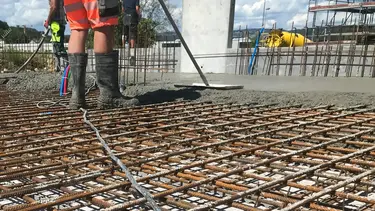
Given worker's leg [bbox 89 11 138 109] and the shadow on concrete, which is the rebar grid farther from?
the shadow on concrete

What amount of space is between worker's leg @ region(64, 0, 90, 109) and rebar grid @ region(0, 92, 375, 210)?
21 cm

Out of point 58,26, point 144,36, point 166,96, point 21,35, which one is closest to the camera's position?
point 166,96

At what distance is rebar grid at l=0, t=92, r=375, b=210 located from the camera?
4.63 ft

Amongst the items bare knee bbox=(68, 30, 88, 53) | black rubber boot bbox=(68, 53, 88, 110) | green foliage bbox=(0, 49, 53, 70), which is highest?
bare knee bbox=(68, 30, 88, 53)

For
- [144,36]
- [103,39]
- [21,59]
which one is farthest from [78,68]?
[21,59]

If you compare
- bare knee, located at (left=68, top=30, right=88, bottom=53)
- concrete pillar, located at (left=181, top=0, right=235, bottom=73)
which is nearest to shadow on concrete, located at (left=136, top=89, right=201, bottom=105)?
bare knee, located at (left=68, top=30, right=88, bottom=53)

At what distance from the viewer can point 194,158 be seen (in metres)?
2.01

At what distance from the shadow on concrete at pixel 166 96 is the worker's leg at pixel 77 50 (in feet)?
2.10

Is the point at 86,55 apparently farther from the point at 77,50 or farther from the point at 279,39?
the point at 279,39

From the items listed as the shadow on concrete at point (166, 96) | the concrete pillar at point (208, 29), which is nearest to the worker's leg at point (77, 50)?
the shadow on concrete at point (166, 96)

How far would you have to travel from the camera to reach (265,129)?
2.62 meters

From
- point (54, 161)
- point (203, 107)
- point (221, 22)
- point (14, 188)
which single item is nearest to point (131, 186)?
point (14, 188)

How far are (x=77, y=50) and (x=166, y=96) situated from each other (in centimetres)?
111

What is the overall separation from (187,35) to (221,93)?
4.96m
